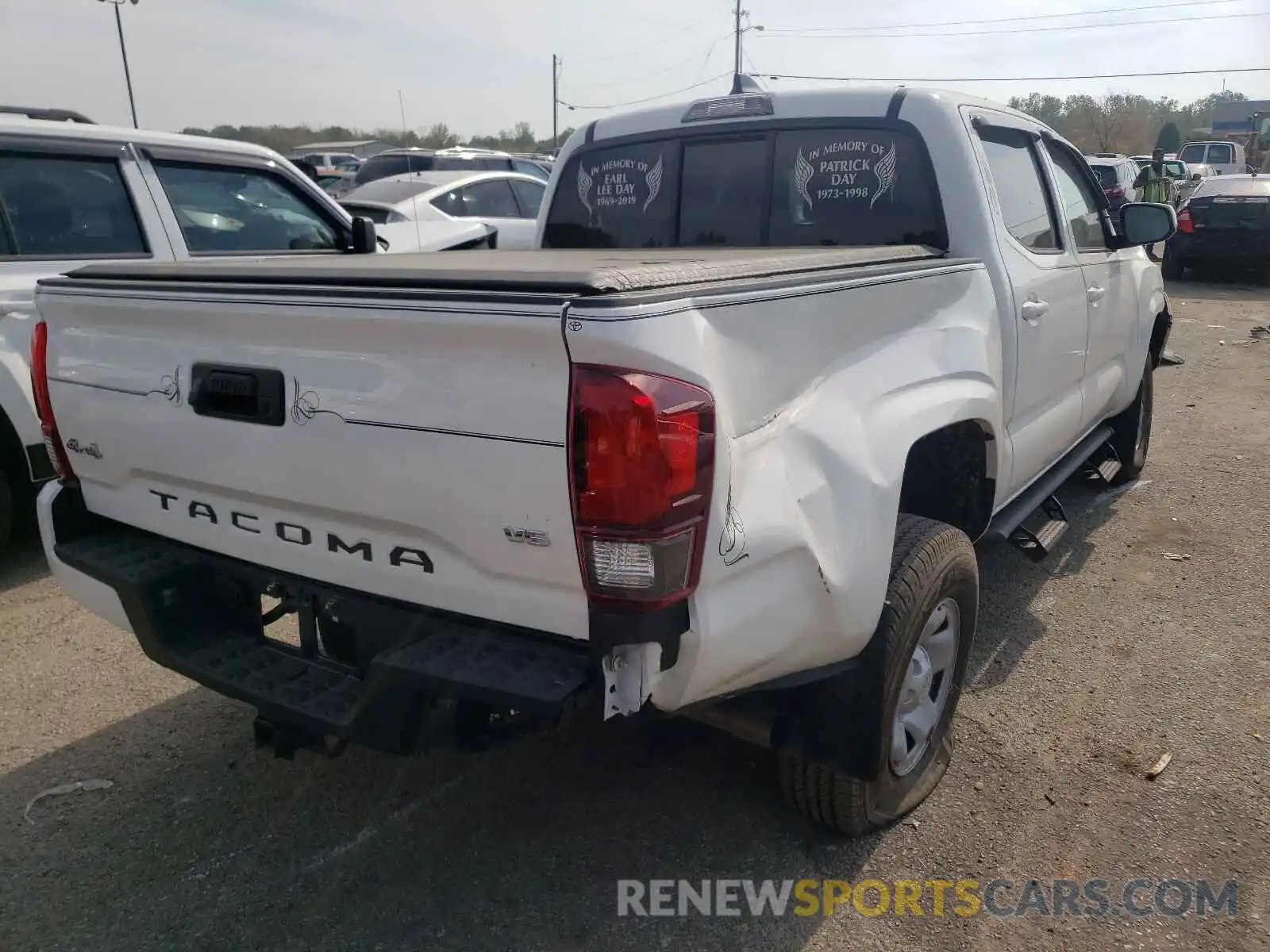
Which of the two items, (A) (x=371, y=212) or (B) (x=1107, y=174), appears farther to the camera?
(B) (x=1107, y=174)

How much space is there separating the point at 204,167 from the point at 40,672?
9.68 feet

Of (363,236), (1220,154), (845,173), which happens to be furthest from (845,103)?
(1220,154)

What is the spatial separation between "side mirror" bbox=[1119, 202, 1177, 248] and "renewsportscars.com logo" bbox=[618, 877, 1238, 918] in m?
2.99

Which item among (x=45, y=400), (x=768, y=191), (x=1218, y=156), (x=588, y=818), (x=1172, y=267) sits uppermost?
(x=1218, y=156)

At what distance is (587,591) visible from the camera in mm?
1850

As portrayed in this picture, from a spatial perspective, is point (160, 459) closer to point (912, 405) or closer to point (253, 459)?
point (253, 459)

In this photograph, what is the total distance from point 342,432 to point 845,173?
214 cm

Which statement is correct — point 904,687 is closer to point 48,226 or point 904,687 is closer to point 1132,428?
point 1132,428

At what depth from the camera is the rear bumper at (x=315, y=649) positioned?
1.91 meters

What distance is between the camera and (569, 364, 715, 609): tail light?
→ 1.73m

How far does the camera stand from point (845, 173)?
3414 mm

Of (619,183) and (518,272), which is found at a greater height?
(619,183)

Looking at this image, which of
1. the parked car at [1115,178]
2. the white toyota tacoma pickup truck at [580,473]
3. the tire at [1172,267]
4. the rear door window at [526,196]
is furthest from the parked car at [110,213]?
the parked car at [1115,178]

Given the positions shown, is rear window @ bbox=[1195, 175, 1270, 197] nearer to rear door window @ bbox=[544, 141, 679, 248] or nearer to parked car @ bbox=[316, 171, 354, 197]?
parked car @ bbox=[316, 171, 354, 197]
